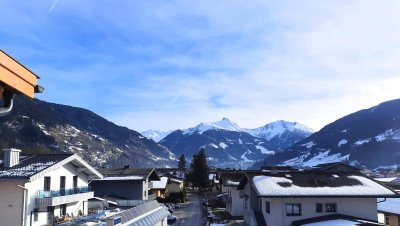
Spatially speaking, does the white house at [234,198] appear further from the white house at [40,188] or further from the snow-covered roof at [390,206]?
the white house at [40,188]

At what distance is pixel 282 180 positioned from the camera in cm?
4022

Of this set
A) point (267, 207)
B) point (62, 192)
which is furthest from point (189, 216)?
point (62, 192)

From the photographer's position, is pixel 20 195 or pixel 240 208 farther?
pixel 240 208

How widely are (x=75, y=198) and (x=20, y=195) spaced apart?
711cm

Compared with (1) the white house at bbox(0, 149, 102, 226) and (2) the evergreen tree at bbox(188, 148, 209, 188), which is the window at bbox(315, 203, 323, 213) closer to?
(1) the white house at bbox(0, 149, 102, 226)

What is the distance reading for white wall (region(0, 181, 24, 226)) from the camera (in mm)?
30203

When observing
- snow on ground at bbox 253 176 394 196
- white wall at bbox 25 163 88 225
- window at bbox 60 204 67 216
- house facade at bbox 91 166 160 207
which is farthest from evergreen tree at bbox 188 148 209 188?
window at bbox 60 204 67 216

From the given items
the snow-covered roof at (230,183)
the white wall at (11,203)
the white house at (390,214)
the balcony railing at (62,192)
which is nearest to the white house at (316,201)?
the white house at (390,214)

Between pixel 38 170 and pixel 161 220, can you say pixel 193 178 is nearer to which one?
pixel 161 220

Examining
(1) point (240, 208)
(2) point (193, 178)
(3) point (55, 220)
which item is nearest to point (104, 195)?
(1) point (240, 208)

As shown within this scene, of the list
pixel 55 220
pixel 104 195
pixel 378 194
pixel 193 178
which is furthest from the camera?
pixel 193 178

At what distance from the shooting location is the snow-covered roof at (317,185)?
1457 inches

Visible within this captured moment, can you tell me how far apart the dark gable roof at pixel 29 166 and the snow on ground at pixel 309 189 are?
17.7 meters

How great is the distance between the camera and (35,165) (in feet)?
111
